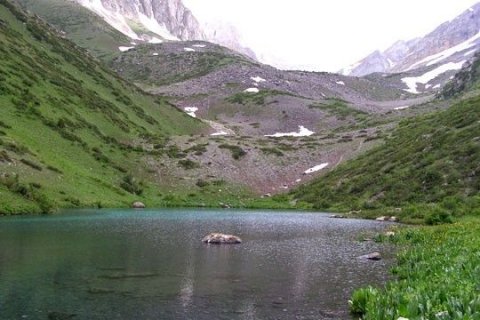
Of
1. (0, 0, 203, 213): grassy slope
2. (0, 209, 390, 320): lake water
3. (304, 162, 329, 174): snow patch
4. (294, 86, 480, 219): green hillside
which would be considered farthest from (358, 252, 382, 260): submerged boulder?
(304, 162, 329, 174): snow patch

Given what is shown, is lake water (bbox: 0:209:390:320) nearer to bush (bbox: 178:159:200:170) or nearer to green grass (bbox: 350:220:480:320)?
green grass (bbox: 350:220:480:320)

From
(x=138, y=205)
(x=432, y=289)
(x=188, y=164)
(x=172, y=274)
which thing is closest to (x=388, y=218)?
(x=138, y=205)

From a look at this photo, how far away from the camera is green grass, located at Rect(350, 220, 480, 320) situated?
16703 millimetres

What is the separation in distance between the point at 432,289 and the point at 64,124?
103 metres

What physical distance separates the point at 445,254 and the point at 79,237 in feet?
104

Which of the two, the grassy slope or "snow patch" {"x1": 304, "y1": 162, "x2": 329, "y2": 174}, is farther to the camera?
"snow patch" {"x1": 304, "y1": 162, "x2": 329, "y2": 174}

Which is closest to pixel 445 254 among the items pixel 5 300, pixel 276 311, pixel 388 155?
pixel 276 311

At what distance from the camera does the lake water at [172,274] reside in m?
21.8

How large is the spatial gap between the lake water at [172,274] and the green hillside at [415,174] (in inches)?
1032

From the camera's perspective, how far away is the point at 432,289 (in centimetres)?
2064

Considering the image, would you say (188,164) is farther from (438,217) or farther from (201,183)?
(438,217)

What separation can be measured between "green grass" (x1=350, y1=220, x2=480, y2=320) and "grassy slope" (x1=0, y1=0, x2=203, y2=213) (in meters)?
52.9

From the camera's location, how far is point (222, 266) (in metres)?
33.2

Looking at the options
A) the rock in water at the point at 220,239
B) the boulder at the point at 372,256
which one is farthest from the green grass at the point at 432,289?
the rock in water at the point at 220,239
